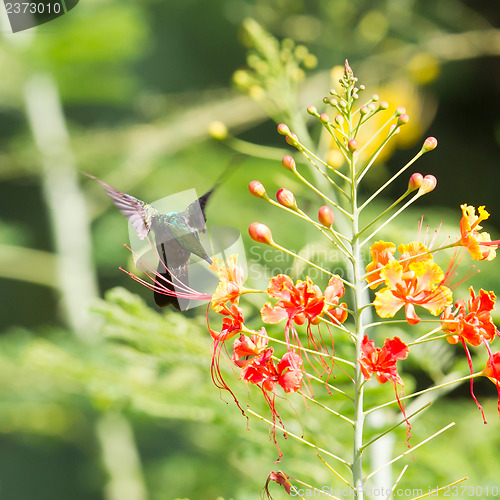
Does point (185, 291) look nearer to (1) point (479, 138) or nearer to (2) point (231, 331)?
(2) point (231, 331)

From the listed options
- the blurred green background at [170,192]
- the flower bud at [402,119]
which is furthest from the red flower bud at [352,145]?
the blurred green background at [170,192]

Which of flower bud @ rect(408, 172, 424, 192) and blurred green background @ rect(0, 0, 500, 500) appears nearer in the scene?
flower bud @ rect(408, 172, 424, 192)

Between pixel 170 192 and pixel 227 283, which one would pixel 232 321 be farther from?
pixel 170 192

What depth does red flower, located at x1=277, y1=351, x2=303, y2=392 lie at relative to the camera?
0.64 m

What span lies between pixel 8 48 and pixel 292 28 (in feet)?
5.36

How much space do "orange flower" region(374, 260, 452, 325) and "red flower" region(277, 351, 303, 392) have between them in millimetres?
103

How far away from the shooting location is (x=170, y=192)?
9.29 feet

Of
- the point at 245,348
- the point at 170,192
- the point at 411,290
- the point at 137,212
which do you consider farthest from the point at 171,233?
the point at 170,192

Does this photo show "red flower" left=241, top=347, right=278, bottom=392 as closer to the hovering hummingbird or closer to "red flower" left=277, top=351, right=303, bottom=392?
"red flower" left=277, top=351, right=303, bottom=392

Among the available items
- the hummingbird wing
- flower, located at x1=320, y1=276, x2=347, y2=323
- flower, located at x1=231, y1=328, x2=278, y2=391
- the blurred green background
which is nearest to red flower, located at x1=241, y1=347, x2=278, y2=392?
flower, located at x1=231, y1=328, x2=278, y2=391

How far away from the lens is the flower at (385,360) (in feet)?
2.07

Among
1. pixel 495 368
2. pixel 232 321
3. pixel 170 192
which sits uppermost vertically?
pixel 170 192

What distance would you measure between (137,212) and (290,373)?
0.91ft

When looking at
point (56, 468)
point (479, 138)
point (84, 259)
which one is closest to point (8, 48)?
point (84, 259)
